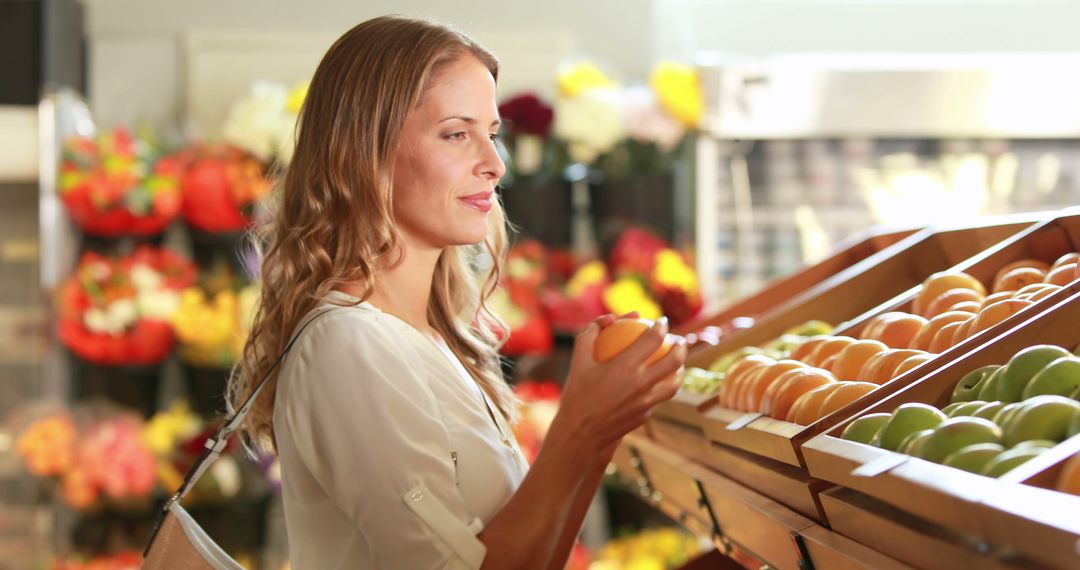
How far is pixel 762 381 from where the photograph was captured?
152 cm

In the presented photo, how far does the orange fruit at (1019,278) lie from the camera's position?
1531 millimetres

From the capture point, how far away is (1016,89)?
4.26 metres

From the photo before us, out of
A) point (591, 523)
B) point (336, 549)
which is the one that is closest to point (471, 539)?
point (336, 549)

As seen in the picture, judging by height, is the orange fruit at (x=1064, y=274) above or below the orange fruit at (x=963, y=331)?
above

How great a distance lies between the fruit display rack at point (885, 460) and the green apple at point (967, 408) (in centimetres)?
10

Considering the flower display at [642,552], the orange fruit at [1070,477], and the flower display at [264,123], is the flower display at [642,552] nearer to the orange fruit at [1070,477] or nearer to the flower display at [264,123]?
the flower display at [264,123]

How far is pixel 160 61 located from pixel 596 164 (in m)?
1.80

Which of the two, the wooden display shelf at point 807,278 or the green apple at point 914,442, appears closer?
the green apple at point 914,442

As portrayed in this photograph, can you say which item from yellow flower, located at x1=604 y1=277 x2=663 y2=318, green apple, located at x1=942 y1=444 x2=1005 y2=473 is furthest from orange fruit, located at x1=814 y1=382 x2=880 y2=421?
yellow flower, located at x1=604 y1=277 x2=663 y2=318

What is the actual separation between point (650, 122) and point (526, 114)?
0.44m

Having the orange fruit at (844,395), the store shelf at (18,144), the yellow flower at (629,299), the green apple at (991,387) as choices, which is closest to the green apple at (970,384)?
the green apple at (991,387)

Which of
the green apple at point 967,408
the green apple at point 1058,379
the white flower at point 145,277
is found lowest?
the white flower at point 145,277

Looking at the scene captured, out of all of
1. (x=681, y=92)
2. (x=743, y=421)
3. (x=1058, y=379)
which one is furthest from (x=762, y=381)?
(x=681, y=92)

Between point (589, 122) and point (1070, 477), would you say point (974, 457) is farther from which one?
point (589, 122)
